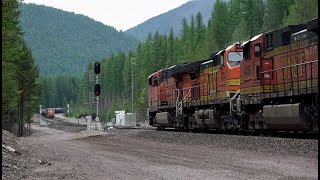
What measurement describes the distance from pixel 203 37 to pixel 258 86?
282ft

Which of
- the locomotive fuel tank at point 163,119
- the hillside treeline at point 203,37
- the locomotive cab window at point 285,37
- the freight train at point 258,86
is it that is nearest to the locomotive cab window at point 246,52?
the freight train at point 258,86

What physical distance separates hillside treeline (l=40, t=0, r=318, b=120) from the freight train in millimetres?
35388

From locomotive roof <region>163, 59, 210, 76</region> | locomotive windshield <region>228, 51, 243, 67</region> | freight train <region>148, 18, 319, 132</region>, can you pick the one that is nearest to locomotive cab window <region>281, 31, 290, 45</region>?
freight train <region>148, 18, 319, 132</region>

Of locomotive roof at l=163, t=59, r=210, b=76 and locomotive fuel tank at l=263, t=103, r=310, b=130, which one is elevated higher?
locomotive roof at l=163, t=59, r=210, b=76

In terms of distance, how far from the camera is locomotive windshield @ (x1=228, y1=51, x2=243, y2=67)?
25.5 m

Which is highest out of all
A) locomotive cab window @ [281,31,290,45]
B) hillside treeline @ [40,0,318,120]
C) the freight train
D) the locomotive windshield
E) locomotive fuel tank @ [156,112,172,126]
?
hillside treeline @ [40,0,318,120]

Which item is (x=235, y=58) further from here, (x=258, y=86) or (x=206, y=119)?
(x=206, y=119)

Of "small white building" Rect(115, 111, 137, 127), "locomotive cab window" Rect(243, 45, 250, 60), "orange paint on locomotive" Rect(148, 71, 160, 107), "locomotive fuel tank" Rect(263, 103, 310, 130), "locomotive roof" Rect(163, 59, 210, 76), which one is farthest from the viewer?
"small white building" Rect(115, 111, 137, 127)

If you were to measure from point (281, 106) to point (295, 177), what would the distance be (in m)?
9.93

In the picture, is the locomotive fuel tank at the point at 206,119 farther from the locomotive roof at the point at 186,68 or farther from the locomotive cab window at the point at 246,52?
the locomotive cab window at the point at 246,52

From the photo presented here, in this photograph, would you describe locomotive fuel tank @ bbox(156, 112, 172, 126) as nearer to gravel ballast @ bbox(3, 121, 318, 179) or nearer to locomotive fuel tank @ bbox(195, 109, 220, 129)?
locomotive fuel tank @ bbox(195, 109, 220, 129)

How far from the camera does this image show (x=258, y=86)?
22.4 metres

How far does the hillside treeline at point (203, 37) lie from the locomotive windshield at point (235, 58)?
128 feet

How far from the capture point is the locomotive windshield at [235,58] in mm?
25513
